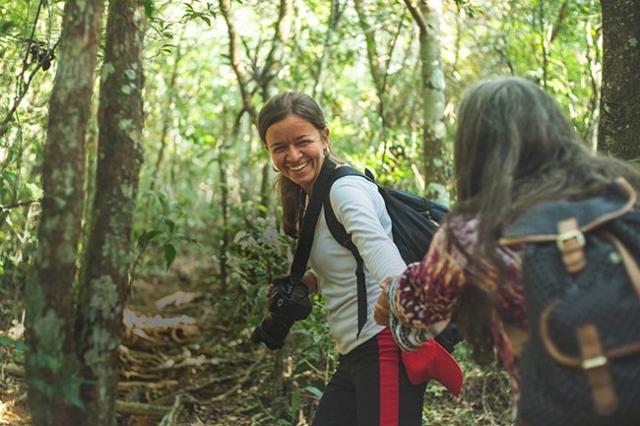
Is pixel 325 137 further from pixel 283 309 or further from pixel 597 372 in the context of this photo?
pixel 597 372

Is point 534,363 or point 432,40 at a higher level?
point 432,40

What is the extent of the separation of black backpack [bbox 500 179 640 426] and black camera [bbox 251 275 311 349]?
1.47m

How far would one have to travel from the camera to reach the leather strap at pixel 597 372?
6.34 ft

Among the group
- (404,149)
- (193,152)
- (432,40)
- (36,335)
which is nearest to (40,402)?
(36,335)

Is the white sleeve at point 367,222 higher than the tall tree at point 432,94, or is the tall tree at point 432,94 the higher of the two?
the tall tree at point 432,94

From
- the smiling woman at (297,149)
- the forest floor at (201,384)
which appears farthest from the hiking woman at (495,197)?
the forest floor at (201,384)

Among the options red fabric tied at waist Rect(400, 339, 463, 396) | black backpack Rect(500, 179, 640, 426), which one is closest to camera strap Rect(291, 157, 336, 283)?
red fabric tied at waist Rect(400, 339, 463, 396)

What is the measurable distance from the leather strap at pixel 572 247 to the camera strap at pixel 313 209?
48.8 inches

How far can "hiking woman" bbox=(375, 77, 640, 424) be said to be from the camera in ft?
6.98

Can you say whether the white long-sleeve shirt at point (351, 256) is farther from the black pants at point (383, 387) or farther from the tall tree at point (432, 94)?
the tall tree at point (432, 94)

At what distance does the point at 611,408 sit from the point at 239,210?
6.06 metres

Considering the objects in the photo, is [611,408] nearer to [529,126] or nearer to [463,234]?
[463,234]

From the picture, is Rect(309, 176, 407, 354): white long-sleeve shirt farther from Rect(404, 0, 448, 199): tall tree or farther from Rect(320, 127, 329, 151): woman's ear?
Rect(404, 0, 448, 199): tall tree

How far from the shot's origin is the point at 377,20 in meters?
8.34
